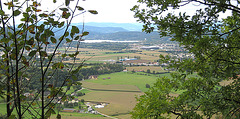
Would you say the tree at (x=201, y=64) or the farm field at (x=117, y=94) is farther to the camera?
the farm field at (x=117, y=94)

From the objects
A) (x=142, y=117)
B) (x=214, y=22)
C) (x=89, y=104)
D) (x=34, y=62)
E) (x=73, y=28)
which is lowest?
(x=89, y=104)

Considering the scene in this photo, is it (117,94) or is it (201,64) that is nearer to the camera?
(201,64)

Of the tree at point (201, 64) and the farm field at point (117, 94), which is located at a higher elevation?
the tree at point (201, 64)

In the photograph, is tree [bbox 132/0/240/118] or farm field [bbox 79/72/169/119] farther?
farm field [bbox 79/72/169/119]

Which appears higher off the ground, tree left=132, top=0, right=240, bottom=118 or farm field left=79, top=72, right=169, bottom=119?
tree left=132, top=0, right=240, bottom=118

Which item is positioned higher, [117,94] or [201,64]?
[201,64]

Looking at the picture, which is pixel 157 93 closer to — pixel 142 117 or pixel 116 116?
pixel 142 117

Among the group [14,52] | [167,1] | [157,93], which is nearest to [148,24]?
[167,1]

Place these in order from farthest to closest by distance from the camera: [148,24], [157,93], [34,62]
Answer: [157,93] < [148,24] < [34,62]
